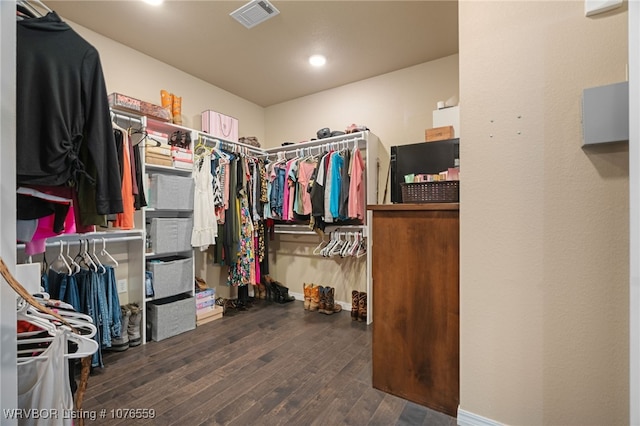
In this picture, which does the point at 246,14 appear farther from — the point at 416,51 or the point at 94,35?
the point at 416,51

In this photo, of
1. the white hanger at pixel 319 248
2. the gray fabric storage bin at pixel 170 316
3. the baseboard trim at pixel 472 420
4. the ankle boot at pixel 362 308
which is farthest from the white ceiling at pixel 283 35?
the baseboard trim at pixel 472 420

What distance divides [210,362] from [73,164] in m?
1.70

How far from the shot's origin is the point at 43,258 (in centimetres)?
200

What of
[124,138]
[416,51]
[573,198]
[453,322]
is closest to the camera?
[573,198]

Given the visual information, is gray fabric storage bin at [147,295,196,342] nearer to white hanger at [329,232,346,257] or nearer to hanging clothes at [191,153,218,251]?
hanging clothes at [191,153,218,251]

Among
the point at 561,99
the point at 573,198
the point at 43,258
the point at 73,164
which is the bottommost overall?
the point at 43,258

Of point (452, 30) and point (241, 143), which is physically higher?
point (452, 30)

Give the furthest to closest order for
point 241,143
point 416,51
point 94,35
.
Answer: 1. point 241,143
2. point 416,51
3. point 94,35

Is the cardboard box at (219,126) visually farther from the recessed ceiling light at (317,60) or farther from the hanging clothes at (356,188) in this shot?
the hanging clothes at (356,188)

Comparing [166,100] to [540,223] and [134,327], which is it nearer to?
[134,327]

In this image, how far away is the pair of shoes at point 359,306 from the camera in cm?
290

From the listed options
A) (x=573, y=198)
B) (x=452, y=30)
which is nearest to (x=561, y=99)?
(x=573, y=198)

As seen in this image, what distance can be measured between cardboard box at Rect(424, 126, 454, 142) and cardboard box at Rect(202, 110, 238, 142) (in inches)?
83.7

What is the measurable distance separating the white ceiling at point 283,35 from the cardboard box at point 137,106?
0.60m
